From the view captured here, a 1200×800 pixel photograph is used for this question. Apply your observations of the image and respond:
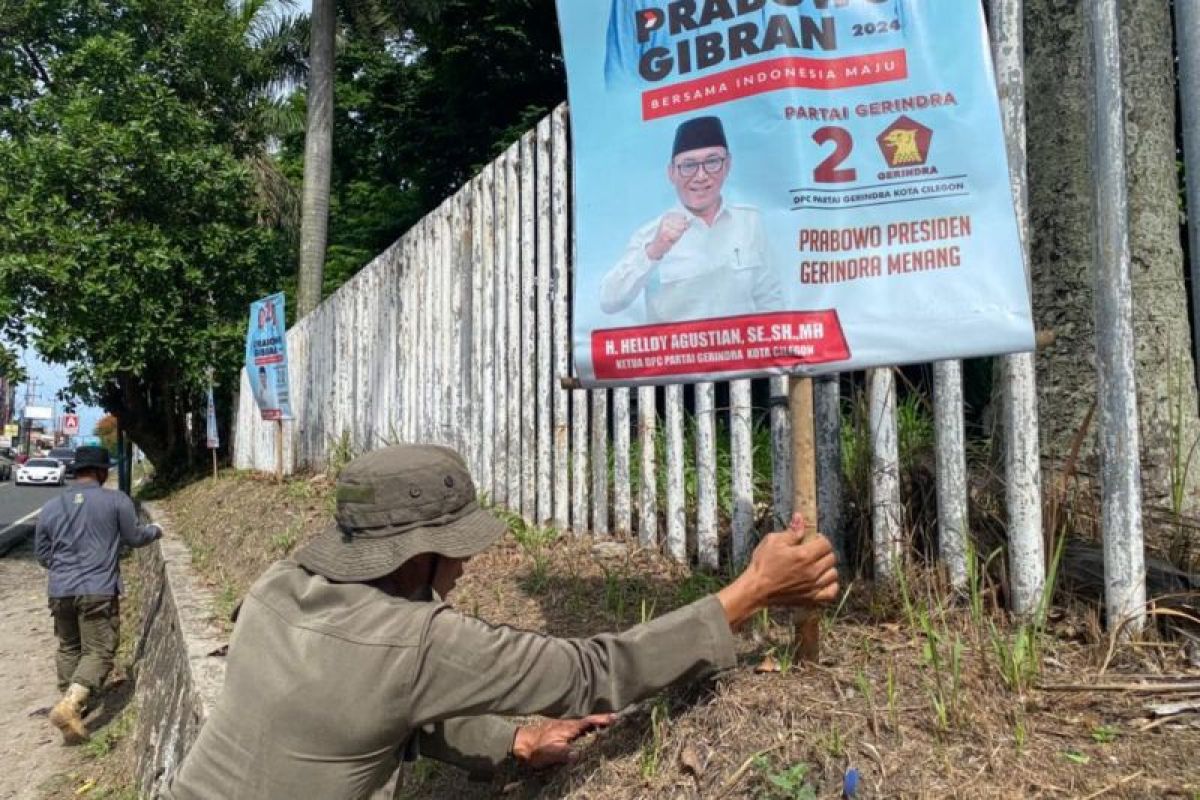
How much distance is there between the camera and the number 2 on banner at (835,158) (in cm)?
227

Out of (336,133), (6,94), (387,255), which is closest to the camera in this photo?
(387,255)

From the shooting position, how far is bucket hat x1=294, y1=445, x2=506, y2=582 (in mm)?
2047

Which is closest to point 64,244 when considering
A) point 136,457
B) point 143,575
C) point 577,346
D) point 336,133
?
point 143,575

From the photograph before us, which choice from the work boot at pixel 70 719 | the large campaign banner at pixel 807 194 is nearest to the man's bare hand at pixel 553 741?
the large campaign banner at pixel 807 194

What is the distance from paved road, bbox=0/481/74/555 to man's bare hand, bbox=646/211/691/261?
8.37m

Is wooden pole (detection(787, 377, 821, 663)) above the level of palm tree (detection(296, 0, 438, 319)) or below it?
below

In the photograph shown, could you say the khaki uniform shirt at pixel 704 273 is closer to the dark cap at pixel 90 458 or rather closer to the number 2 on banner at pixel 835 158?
the number 2 on banner at pixel 835 158

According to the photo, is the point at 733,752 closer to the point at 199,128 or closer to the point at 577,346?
the point at 577,346

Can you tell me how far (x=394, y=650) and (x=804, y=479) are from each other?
1.10 metres

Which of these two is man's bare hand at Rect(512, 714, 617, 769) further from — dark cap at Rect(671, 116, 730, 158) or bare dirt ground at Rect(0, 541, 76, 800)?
bare dirt ground at Rect(0, 541, 76, 800)

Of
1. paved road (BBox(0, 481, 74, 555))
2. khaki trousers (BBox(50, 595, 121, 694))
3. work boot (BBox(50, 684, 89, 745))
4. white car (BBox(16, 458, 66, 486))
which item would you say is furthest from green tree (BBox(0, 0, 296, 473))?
white car (BBox(16, 458, 66, 486))

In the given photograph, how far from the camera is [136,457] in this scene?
139 ft

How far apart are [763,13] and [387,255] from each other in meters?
5.59

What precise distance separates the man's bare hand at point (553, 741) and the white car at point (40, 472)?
38700mm
